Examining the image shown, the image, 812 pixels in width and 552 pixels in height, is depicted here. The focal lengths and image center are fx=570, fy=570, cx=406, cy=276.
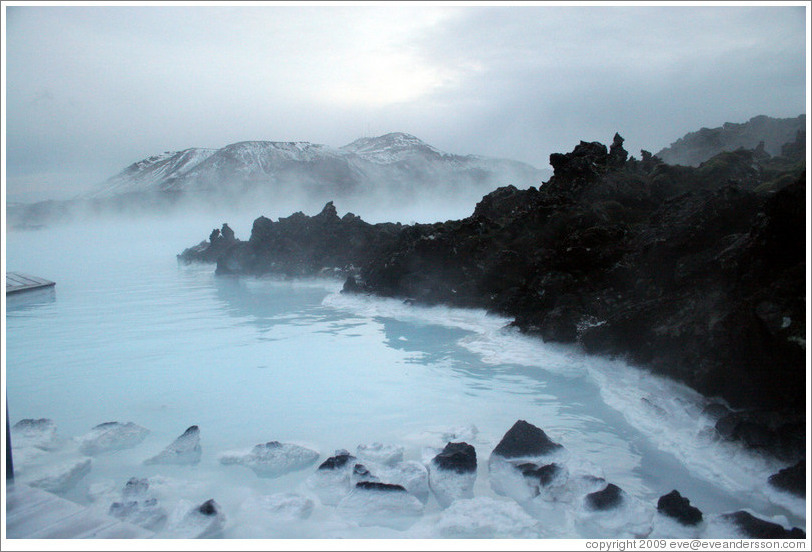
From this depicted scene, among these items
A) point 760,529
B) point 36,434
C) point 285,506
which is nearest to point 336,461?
point 285,506

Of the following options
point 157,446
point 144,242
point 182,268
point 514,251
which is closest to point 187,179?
point 144,242

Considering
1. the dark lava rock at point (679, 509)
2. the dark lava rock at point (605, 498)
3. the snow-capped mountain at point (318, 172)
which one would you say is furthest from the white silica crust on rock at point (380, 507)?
the snow-capped mountain at point (318, 172)

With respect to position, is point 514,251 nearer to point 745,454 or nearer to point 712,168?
point 712,168

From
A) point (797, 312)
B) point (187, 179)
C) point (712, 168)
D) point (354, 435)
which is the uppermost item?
point (187, 179)

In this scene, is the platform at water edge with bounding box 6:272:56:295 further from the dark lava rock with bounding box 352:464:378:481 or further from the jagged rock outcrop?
the dark lava rock with bounding box 352:464:378:481

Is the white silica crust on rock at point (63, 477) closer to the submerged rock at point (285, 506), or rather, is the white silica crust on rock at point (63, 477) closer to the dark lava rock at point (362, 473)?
the submerged rock at point (285, 506)

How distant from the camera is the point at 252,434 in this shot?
19.7ft

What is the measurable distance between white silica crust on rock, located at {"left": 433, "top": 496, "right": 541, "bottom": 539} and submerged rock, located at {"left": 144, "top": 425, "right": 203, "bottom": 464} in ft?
8.48

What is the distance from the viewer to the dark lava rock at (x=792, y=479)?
419cm

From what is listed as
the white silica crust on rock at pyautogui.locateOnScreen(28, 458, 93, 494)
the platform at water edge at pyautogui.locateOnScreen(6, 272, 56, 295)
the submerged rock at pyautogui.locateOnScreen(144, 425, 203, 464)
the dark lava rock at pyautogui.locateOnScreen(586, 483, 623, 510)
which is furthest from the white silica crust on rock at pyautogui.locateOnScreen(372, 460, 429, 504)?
the platform at water edge at pyautogui.locateOnScreen(6, 272, 56, 295)

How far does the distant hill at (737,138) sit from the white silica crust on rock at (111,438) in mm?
21304

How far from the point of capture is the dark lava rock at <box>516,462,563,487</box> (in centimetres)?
456

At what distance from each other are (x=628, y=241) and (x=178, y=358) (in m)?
7.73

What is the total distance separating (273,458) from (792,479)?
4.23 meters
